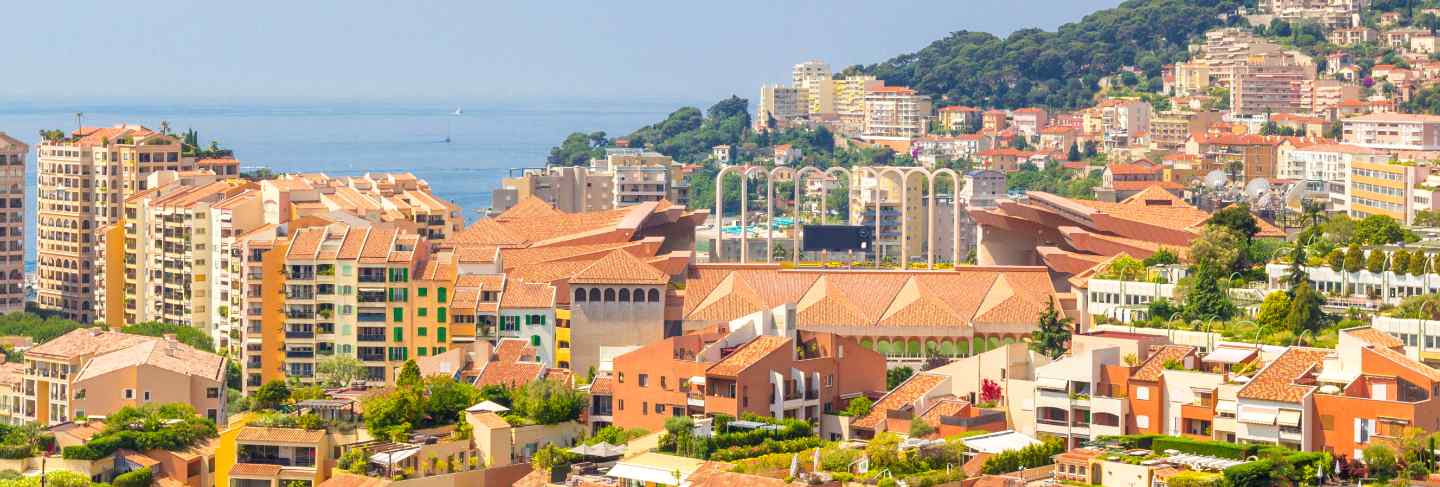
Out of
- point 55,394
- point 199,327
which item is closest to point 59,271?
point 199,327

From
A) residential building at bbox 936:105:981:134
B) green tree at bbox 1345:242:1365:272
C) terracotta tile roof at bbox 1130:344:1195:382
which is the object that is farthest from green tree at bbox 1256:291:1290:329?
residential building at bbox 936:105:981:134

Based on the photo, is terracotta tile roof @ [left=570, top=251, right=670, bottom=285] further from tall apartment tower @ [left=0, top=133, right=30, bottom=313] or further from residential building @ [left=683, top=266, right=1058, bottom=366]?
tall apartment tower @ [left=0, top=133, right=30, bottom=313]

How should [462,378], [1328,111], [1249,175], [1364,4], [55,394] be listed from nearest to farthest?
1. [462,378]
2. [55,394]
3. [1249,175]
4. [1328,111]
5. [1364,4]

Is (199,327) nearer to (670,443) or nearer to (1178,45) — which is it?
(670,443)

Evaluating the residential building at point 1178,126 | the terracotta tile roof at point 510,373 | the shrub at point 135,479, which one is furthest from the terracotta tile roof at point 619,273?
the residential building at point 1178,126

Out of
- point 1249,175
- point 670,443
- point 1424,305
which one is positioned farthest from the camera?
point 1249,175

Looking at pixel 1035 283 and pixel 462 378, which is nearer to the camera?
pixel 462 378

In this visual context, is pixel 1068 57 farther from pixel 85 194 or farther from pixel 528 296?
pixel 528 296
